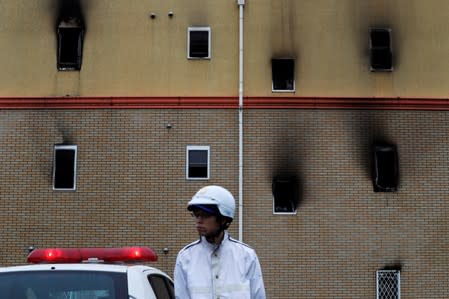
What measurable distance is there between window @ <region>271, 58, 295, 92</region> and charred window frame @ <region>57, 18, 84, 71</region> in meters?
4.16

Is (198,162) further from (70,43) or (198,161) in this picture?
(70,43)

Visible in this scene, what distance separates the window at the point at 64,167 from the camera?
585 inches

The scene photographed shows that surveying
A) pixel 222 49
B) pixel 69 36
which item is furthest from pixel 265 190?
pixel 69 36

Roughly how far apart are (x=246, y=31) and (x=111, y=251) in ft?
32.9

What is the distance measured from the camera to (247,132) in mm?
14930

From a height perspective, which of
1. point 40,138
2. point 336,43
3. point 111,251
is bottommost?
point 111,251

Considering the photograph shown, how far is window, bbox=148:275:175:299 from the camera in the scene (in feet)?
18.4

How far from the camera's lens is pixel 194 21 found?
15430 mm

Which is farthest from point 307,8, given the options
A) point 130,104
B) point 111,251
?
point 111,251

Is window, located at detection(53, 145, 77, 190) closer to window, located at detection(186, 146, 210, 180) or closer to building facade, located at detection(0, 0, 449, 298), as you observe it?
building facade, located at detection(0, 0, 449, 298)

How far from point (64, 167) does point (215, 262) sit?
1114cm

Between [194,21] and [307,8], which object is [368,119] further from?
[194,21]

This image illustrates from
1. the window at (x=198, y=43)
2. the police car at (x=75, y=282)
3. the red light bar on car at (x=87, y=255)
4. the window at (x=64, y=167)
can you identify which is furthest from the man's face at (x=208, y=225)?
the window at (x=198, y=43)

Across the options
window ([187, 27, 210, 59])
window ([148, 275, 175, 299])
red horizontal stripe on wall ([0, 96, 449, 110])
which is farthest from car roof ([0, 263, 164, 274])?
window ([187, 27, 210, 59])
